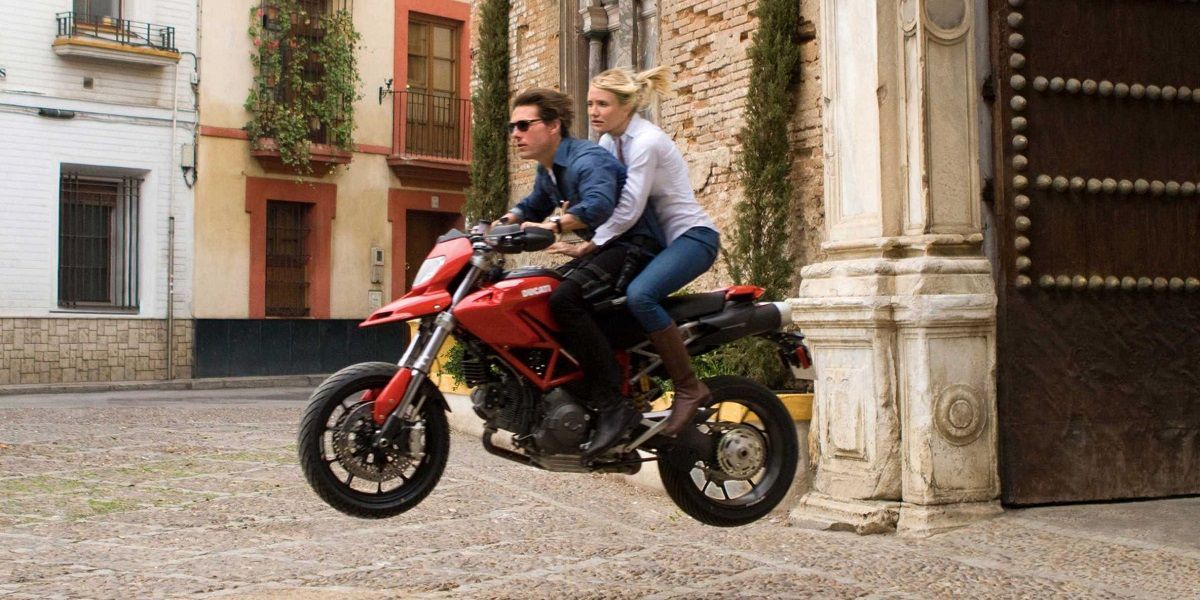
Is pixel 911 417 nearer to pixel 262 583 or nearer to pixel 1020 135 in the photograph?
pixel 1020 135

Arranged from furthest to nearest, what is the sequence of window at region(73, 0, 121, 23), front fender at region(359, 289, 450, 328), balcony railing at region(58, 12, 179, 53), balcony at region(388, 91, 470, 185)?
balcony at region(388, 91, 470, 185)
window at region(73, 0, 121, 23)
balcony railing at region(58, 12, 179, 53)
front fender at region(359, 289, 450, 328)

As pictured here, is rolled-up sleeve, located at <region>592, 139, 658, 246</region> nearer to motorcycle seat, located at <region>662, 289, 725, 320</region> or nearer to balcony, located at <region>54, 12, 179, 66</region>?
motorcycle seat, located at <region>662, 289, 725, 320</region>

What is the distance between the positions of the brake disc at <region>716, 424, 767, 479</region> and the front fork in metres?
1.24

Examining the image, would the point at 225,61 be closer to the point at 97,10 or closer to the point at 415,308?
the point at 97,10

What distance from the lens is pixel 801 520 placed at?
8062 millimetres

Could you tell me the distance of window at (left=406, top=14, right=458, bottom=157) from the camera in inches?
971

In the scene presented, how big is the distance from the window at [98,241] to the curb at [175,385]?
55.2 inches

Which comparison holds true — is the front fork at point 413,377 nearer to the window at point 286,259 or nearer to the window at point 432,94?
the window at point 286,259

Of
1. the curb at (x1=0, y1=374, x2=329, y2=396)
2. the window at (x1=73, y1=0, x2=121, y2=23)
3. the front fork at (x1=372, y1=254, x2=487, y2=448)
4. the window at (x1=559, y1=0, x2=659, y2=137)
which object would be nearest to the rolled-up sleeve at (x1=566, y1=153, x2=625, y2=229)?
the front fork at (x1=372, y1=254, x2=487, y2=448)

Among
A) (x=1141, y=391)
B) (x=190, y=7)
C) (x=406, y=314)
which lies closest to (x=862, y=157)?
(x=1141, y=391)

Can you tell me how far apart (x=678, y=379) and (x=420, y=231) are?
19.9 meters

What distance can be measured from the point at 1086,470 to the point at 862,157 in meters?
2.08

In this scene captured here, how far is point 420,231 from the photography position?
25.2 m

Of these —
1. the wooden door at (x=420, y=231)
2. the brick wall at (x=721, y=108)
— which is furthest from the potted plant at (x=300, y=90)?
the brick wall at (x=721, y=108)
